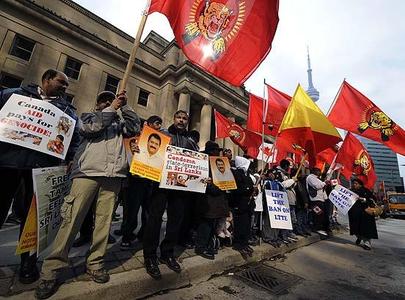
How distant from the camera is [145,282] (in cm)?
256

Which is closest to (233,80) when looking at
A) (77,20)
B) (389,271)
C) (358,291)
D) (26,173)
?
(26,173)

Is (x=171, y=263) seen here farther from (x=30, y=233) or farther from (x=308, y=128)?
(x=308, y=128)

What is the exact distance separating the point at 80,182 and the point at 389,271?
5.49 meters

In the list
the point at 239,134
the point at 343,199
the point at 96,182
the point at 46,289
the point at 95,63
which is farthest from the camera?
the point at 95,63

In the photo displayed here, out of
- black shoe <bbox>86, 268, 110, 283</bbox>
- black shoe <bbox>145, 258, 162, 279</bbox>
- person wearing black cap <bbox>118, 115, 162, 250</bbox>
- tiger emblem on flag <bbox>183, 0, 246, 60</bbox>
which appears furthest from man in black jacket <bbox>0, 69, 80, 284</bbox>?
tiger emblem on flag <bbox>183, 0, 246, 60</bbox>

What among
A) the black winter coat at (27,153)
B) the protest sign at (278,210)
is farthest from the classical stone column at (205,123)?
the black winter coat at (27,153)

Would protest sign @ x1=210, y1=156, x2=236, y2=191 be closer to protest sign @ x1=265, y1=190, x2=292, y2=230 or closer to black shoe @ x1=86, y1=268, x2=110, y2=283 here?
protest sign @ x1=265, y1=190, x2=292, y2=230

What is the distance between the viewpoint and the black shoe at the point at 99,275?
2334 mm


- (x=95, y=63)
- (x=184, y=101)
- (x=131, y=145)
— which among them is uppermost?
(x=95, y=63)

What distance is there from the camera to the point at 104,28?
2075 cm

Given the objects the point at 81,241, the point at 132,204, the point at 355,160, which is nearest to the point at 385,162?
the point at 355,160

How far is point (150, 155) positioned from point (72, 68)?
19177 mm

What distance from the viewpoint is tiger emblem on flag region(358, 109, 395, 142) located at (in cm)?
613

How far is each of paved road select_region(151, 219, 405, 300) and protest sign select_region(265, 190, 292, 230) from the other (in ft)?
2.15
